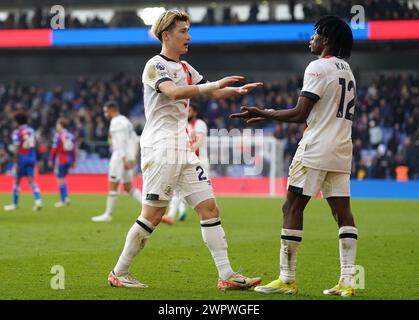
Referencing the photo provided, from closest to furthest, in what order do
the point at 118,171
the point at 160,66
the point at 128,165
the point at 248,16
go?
the point at 160,66 → the point at 128,165 → the point at 118,171 → the point at 248,16

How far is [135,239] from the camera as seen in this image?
791 cm

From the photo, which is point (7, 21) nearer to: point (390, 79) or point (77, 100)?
point (77, 100)

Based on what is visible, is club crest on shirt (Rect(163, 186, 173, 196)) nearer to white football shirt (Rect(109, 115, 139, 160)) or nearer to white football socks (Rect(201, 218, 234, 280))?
white football socks (Rect(201, 218, 234, 280))

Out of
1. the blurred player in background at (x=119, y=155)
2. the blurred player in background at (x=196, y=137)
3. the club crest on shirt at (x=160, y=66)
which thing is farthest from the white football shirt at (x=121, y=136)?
the club crest on shirt at (x=160, y=66)

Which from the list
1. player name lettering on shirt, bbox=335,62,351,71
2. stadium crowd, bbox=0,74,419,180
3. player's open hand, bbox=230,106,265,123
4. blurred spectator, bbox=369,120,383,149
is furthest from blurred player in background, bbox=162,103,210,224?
blurred spectator, bbox=369,120,383,149

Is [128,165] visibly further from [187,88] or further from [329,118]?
[329,118]

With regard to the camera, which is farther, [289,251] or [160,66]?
[160,66]

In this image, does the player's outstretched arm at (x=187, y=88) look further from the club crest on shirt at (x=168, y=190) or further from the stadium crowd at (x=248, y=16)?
the stadium crowd at (x=248, y=16)

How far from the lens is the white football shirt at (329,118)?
7387 millimetres

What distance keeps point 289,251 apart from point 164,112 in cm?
167

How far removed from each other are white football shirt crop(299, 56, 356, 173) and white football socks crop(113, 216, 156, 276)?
5.11ft

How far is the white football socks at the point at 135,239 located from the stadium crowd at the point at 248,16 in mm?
26991

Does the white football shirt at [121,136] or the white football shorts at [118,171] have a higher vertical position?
the white football shirt at [121,136]

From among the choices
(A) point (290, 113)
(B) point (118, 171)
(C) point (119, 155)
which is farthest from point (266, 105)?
(A) point (290, 113)
